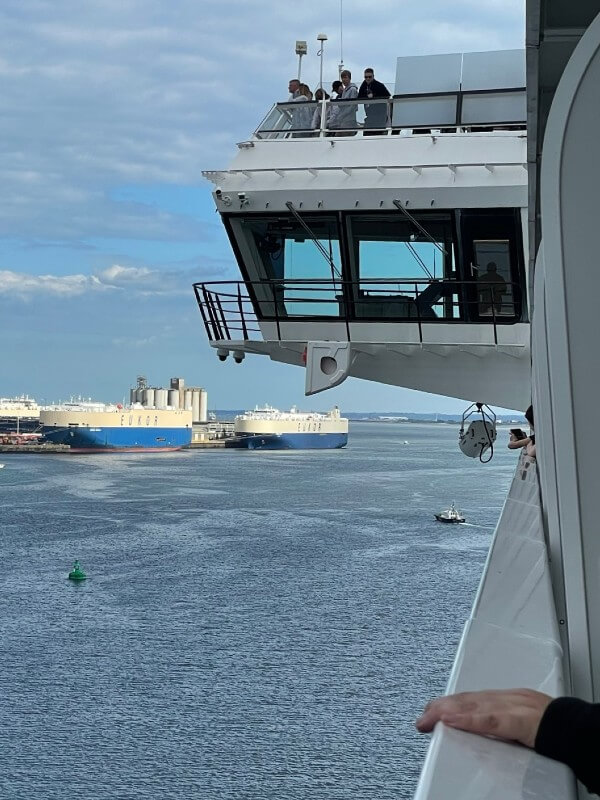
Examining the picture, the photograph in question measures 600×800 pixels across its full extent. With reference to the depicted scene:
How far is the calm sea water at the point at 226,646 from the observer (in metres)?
38.0

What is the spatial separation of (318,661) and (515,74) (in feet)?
111

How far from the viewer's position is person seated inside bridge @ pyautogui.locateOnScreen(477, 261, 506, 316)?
49.2 ft

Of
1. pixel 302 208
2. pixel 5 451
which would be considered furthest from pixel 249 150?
pixel 5 451

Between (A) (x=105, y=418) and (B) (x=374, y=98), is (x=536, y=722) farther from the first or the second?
(A) (x=105, y=418)

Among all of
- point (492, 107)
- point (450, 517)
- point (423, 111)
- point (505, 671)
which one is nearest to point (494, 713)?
point (505, 671)

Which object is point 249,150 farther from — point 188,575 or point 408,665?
point 188,575

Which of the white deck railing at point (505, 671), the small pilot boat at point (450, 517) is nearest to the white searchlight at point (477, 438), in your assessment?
the white deck railing at point (505, 671)

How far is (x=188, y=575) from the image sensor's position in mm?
62312

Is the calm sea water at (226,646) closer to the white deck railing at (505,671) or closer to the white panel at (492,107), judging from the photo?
the white panel at (492,107)

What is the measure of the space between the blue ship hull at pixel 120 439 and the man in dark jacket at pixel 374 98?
155m

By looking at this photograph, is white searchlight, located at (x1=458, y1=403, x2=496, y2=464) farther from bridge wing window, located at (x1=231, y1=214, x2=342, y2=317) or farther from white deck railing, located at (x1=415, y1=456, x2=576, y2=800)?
white deck railing, located at (x1=415, y1=456, x2=576, y2=800)

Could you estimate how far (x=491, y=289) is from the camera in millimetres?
15031

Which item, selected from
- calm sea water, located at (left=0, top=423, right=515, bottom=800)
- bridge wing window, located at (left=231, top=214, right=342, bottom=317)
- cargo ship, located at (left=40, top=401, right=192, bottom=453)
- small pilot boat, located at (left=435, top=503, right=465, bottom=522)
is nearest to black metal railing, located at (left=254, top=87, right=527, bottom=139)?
bridge wing window, located at (left=231, top=214, right=342, bottom=317)

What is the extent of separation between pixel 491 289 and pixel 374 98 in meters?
3.50
